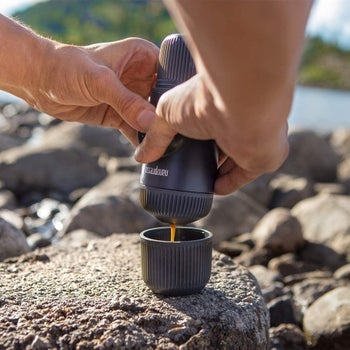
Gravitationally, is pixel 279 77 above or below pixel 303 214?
above

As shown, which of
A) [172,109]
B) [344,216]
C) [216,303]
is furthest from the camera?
[344,216]

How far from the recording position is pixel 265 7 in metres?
1.58

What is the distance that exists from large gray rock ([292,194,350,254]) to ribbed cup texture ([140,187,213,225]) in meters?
3.57

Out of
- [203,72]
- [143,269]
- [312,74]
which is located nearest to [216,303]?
[143,269]

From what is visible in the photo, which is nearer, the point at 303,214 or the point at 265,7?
the point at 265,7

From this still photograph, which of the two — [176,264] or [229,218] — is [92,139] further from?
[176,264]

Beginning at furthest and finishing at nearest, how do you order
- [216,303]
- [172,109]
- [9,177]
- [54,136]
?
[54,136]
[9,177]
[216,303]
[172,109]

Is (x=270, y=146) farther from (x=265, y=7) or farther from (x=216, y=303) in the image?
(x=216, y=303)

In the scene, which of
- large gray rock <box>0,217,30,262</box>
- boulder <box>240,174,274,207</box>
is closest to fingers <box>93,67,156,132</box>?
large gray rock <box>0,217,30,262</box>

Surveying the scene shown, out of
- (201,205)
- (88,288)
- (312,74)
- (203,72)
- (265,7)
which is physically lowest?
(312,74)

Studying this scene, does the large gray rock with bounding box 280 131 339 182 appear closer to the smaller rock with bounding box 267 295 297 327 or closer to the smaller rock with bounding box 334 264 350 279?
the smaller rock with bounding box 334 264 350 279

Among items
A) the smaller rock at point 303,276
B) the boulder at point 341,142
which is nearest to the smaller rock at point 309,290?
the smaller rock at point 303,276

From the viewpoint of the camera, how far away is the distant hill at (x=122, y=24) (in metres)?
72.9

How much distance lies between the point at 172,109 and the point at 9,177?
6.42 metres
